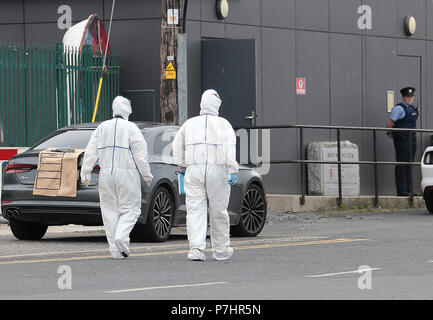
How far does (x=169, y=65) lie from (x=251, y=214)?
10.9ft

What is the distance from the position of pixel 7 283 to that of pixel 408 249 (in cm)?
556

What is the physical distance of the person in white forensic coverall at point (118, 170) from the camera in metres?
13.6

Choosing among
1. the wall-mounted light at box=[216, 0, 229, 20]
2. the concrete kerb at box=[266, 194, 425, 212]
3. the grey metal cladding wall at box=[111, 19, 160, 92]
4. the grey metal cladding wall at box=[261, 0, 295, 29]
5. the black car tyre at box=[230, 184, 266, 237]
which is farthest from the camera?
the grey metal cladding wall at box=[261, 0, 295, 29]

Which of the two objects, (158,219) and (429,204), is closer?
(158,219)

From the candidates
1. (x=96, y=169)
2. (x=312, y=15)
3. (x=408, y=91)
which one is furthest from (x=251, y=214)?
(x=312, y=15)

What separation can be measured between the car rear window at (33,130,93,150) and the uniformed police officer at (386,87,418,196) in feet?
34.3

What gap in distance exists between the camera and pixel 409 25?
27.7 meters

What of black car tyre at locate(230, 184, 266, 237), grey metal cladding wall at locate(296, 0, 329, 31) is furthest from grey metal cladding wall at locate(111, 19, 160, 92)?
black car tyre at locate(230, 184, 266, 237)

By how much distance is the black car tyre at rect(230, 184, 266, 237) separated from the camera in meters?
16.7

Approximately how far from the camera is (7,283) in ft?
34.3

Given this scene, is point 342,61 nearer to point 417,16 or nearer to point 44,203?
point 417,16

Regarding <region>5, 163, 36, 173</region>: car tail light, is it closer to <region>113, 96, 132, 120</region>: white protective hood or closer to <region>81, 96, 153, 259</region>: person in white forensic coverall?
<region>81, 96, 153, 259</region>: person in white forensic coverall

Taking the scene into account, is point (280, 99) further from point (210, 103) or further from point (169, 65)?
point (210, 103)

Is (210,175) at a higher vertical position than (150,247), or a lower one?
higher
